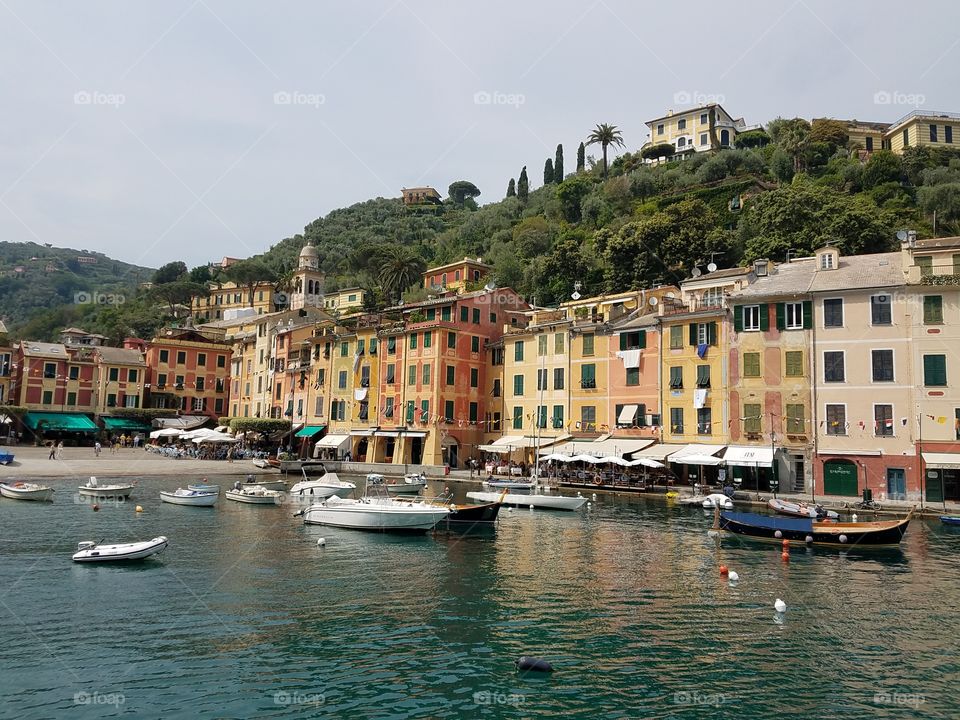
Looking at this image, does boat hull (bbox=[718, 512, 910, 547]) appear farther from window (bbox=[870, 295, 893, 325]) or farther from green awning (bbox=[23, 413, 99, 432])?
green awning (bbox=[23, 413, 99, 432])

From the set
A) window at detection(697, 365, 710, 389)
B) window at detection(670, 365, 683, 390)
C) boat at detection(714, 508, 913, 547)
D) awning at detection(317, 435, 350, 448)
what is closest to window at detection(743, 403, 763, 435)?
window at detection(697, 365, 710, 389)

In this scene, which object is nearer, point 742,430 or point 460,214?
point 742,430

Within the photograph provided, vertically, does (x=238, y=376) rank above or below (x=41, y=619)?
above

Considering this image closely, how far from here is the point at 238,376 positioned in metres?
88.2

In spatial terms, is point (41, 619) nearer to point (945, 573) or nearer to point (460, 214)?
point (945, 573)

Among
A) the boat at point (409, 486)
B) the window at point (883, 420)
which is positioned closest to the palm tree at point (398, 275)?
the boat at point (409, 486)

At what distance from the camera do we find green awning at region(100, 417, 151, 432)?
266 feet

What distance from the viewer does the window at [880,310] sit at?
4162 cm

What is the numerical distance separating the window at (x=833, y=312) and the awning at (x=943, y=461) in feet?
29.6

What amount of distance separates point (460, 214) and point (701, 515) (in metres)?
141

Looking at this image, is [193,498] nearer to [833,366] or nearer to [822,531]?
[822,531]

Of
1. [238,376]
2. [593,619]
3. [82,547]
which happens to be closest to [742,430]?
[593,619]

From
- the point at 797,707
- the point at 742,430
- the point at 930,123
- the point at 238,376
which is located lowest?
the point at 797,707

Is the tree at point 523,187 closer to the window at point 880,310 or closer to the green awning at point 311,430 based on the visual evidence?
the green awning at point 311,430
